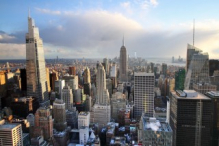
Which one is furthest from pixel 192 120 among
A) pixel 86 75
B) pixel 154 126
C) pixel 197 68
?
pixel 86 75

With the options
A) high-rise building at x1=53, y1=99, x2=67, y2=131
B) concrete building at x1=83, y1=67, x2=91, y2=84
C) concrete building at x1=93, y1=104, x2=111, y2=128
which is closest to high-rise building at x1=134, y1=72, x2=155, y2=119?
concrete building at x1=93, y1=104, x2=111, y2=128

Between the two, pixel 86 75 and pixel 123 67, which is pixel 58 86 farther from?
pixel 123 67

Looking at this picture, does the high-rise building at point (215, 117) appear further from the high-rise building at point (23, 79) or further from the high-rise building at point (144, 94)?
the high-rise building at point (23, 79)

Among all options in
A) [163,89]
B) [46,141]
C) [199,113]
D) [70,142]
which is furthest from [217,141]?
[163,89]

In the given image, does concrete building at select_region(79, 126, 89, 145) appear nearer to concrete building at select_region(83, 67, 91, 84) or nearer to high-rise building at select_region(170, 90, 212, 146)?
high-rise building at select_region(170, 90, 212, 146)

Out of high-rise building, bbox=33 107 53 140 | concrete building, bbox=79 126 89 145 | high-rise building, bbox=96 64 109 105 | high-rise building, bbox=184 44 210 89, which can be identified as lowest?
concrete building, bbox=79 126 89 145
